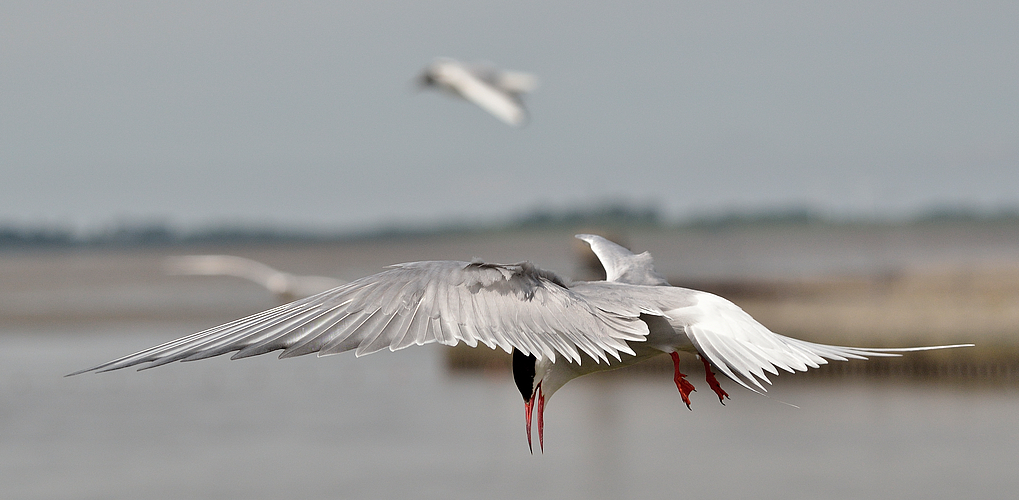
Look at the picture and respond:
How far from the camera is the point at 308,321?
4.74 meters

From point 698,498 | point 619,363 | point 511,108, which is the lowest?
point 698,498

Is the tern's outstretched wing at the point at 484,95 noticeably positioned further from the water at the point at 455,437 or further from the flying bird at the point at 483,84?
the water at the point at 455,437

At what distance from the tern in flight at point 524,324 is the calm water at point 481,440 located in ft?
36.4

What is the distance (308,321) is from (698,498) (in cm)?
1197

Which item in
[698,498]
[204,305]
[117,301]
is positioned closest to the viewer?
[698,498]

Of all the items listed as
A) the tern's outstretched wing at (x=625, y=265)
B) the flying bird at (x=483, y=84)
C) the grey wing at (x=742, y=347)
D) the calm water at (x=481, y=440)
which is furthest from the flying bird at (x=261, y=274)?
the grey wing at (x=742, y=347)

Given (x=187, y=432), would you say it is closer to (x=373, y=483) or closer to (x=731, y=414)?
(x=373, y=483)

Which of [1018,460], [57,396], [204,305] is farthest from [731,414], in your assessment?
[204,305]

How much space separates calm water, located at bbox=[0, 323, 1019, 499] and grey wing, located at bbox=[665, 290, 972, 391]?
1112cm

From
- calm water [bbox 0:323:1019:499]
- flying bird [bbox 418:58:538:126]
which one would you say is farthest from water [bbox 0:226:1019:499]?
flying bird [bbox 418:58:538:126]

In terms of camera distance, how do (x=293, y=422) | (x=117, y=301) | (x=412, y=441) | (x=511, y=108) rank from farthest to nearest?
1. (x=117, y=301)
2. (x=293, y=422)
3. (x=412, y=441)
4. (x=511, y=108)

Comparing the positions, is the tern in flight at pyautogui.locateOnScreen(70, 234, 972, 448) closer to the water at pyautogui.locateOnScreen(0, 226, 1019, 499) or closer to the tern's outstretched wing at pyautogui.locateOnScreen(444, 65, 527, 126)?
the tern's outstretched wing at pyautogui.locateOnScreen(444, 65, 527, 126)

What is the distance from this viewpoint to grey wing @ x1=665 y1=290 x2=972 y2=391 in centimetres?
495

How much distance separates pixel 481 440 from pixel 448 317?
1516cm
